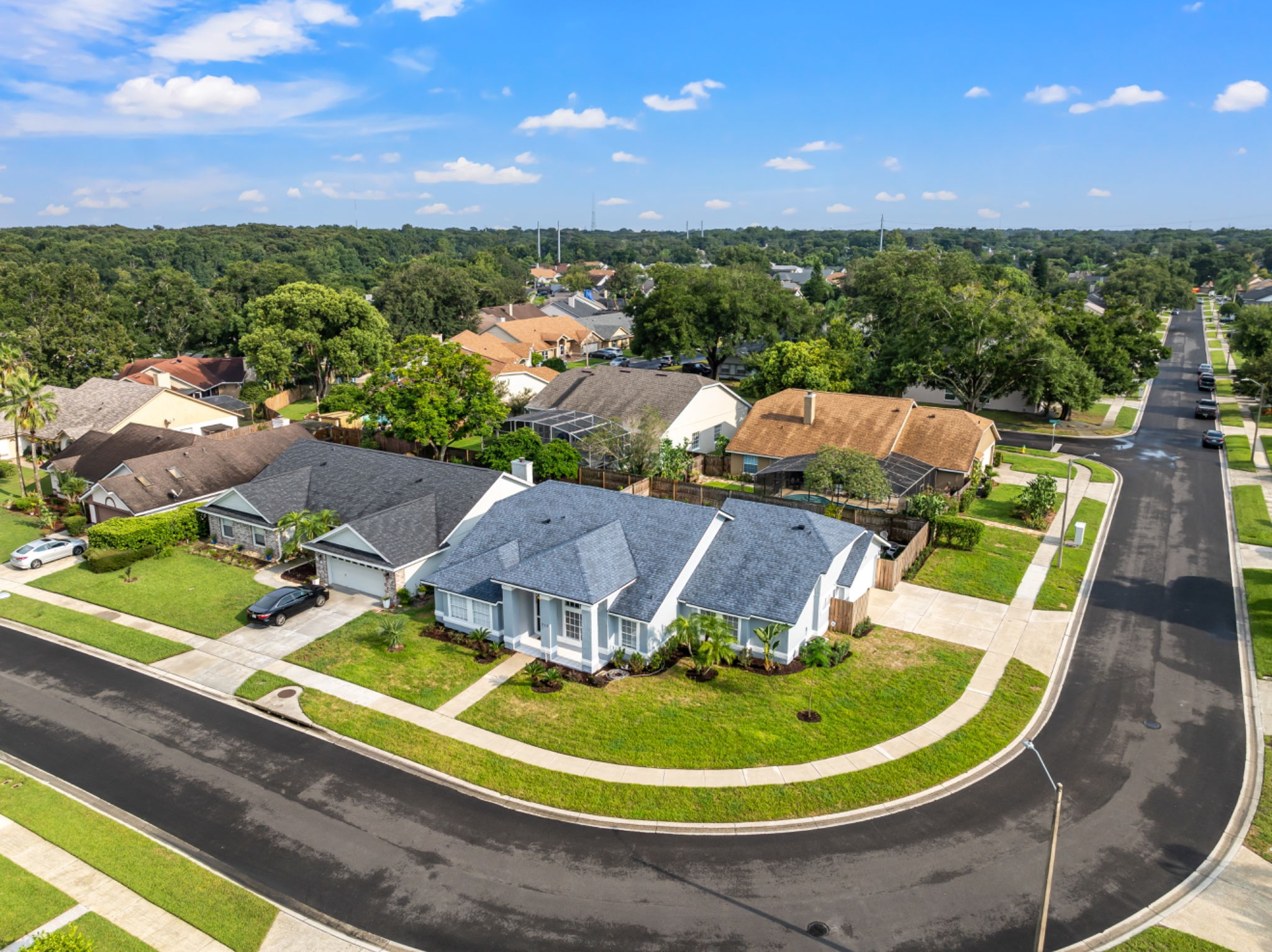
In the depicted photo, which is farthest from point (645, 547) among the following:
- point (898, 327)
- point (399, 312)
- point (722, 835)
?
point (399, 312)

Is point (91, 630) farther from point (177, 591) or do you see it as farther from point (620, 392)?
point (620, 392)

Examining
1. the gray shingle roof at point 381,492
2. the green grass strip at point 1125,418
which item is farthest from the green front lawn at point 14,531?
the green grass strip at point 1125,418

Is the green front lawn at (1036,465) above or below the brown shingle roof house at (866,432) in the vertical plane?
below

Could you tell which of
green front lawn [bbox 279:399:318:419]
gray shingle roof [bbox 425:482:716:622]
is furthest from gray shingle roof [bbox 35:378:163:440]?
gray shingle roof [bbox 425:482:716:622]

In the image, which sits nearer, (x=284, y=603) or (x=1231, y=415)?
(x=284, y=603)

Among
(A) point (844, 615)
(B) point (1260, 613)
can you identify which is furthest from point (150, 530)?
(B) point (1260, 613)

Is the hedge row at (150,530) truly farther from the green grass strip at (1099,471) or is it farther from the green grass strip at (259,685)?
the green grass strip at (1099,471)

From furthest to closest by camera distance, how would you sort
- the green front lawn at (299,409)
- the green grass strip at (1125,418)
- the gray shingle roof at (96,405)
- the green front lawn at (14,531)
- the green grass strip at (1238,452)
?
the green front lawn at (299,409) → the green grass strip at (1125,418) → the gray shingle roof at (96,405) → the green grass strip at (1238,452) → the green front lawn at (14,531)

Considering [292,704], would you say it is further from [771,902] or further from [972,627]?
[972,627]
